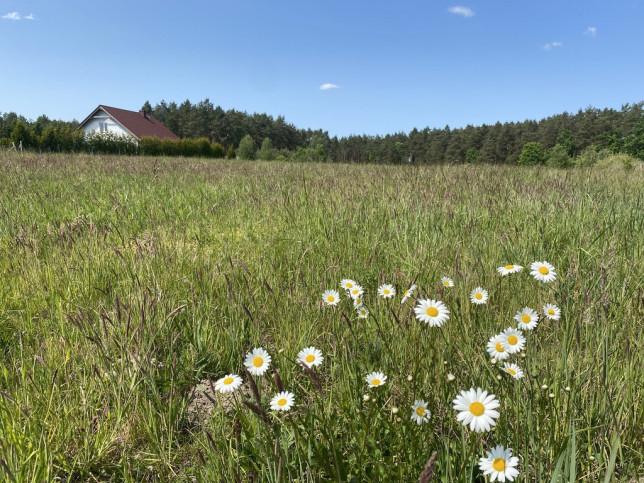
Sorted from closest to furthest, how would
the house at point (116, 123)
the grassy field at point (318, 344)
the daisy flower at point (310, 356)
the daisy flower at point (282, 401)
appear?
the daisy flower at point (282, 401), the grassy field at point (318, 344), the daisy flower at point (310, 356), the house at point (116, 123)

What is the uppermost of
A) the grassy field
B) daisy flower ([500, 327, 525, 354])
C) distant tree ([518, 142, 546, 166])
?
distant tree ([518, 142, 546, 166])

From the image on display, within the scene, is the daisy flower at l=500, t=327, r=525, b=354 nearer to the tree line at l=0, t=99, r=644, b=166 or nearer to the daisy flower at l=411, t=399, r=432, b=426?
the daisy flower at l=411, t=399, r=432, b=426

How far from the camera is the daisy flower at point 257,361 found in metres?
1.16

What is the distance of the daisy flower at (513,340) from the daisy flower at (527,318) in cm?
9

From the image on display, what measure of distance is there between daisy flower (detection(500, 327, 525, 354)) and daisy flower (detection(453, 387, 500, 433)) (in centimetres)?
30

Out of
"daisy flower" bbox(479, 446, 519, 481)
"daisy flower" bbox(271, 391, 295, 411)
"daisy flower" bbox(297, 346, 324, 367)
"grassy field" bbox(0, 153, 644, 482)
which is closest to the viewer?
"daisy flower" bbox(479, 446, 519, 481)

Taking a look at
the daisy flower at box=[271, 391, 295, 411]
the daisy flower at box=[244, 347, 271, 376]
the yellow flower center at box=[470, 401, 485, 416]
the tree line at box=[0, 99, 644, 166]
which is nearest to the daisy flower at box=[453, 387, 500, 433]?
the yellow flower center at box=[470, 401, 485, 416]

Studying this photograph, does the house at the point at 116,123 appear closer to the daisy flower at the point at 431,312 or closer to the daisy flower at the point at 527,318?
the daisy flower at the point at 431,312

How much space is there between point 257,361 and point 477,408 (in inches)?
26.6

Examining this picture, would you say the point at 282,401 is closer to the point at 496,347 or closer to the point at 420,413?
the point at 420,413

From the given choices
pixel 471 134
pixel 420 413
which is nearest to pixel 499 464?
pixel 420 413

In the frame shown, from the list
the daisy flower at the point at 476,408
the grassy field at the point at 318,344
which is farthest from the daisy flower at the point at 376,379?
the daisy flower at the point at 476,408

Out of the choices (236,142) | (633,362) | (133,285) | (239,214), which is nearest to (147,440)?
(133,285)

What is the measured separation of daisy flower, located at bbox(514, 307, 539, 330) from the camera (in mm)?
1268
